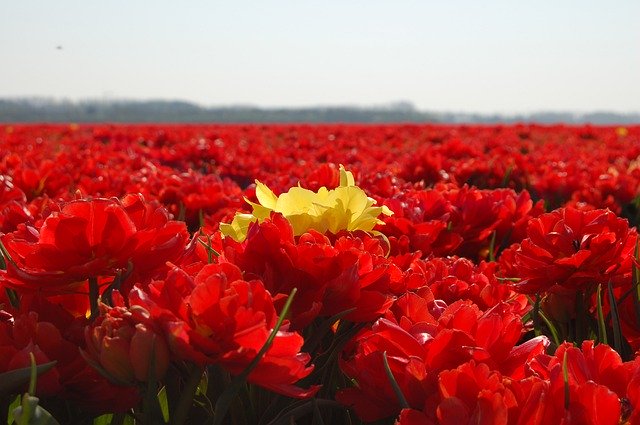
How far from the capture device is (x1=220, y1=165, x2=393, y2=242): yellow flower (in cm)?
124

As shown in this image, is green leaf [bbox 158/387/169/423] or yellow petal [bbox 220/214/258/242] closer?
green leaf [bbox 158/387/169/423]

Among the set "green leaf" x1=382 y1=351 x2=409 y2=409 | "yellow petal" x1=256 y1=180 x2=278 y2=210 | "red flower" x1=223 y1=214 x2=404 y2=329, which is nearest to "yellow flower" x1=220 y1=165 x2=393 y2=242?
Answer: "yellow petal" x1=256 y1=180 x2=278 y2=210

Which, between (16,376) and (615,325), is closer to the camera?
(16,376)

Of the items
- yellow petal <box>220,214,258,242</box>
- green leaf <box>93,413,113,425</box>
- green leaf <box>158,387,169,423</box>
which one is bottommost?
green leaf <box>93,413,113,425</box>

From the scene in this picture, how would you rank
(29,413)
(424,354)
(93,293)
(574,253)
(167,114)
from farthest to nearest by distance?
(167,114)
(574,253)
(93,293)
(424,354)
(29,413)

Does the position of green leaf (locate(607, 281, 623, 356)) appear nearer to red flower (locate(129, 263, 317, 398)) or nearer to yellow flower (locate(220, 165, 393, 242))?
yellow flower (locate(220, 165, 393, 242))

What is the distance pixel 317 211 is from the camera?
1.25m

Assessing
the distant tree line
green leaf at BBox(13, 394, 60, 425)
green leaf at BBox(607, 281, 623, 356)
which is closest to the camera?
green leaf at BBox(13, 394, 60, 425)

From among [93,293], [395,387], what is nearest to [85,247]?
[93,293]

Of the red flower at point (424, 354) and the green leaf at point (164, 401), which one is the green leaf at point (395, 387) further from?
the green leaf at point (164, 401)

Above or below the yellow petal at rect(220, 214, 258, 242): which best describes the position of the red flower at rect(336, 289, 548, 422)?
below

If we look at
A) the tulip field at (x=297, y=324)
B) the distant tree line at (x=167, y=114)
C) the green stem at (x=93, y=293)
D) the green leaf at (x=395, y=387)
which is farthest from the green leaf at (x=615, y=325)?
the distant tree line at (x=167, y=114)

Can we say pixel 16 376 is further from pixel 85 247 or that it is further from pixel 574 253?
pixel 574 253

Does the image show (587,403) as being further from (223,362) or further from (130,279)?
(130,279)
